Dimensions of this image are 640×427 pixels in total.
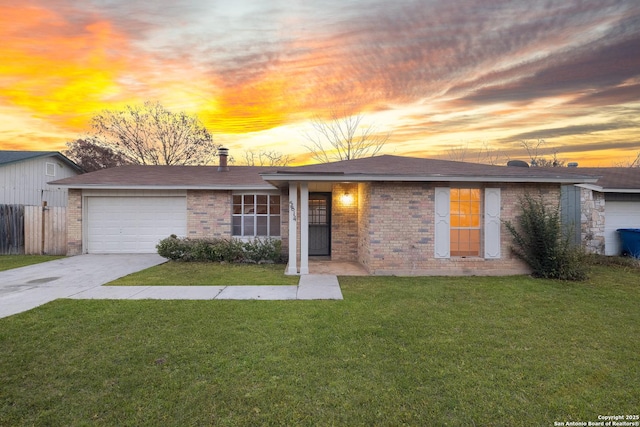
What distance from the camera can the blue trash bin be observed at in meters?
10.8

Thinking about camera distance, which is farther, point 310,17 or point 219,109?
point 219,109

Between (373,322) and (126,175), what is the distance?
11.7 metres

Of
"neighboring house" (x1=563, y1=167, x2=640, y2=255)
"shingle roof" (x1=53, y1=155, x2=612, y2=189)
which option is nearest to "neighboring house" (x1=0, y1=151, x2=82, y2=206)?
"shingle roof" (x1=53, y1=155, x2=612, y2=189)

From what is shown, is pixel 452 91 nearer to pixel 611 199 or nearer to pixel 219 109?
pixel 611 199

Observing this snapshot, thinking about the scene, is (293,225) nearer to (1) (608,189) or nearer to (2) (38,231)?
(2) (38,231)

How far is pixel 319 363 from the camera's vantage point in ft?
10.9

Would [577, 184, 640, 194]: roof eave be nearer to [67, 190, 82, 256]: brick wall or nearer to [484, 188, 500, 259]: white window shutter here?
[484, 188, 500, 259]: white window shutter

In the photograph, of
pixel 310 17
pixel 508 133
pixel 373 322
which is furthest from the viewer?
pixel 508 133

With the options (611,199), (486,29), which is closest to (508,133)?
(611,199)

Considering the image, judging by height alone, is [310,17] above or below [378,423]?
above

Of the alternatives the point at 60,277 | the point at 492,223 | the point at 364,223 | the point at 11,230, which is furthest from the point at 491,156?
the point at 11,230

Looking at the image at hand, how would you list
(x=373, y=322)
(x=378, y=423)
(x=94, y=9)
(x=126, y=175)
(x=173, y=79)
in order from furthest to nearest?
(x=126, y=175)
(x=173, y=79)
(x=94, y=9)
(x=373, y=322)
(x=378, y=423)

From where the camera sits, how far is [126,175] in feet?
39.6

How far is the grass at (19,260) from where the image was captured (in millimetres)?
9023
